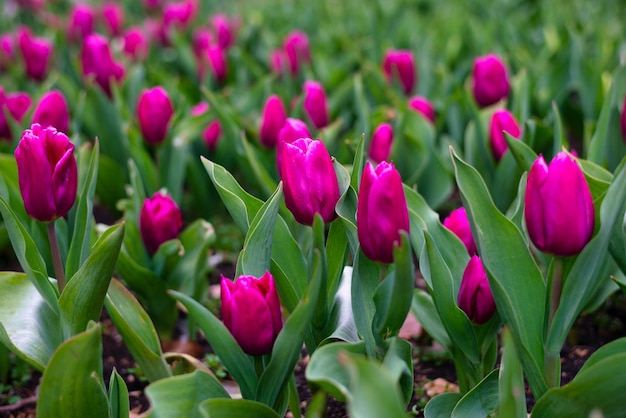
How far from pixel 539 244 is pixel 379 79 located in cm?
182

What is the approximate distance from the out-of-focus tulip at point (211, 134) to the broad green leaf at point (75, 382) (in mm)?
1501


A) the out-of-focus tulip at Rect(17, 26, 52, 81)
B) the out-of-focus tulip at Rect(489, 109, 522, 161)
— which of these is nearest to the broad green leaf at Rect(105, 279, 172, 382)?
the out-of-focus tulip at Rect(489, 109, 522, 161)

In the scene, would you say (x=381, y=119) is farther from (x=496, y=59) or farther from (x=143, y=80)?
(x=143, y=80)

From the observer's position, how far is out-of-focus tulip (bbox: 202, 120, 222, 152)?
9.35ft

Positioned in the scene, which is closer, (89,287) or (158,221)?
(89,287)

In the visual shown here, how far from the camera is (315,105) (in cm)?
261

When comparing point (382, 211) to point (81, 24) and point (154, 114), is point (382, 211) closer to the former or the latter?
point (154, 114)

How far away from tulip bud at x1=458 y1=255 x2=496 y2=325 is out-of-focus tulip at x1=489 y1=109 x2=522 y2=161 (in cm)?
70

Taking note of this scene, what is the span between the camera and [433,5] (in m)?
5.26

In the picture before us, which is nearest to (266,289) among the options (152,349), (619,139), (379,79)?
(152,349)

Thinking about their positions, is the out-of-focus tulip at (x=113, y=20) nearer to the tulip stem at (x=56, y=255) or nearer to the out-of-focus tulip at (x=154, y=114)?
the out-of-focus tulip at (x=154, y=114)

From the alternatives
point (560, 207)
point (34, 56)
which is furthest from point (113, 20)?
point (560, 207)

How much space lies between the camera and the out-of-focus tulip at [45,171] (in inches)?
60.2

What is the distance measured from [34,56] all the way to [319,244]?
2.47 meters
